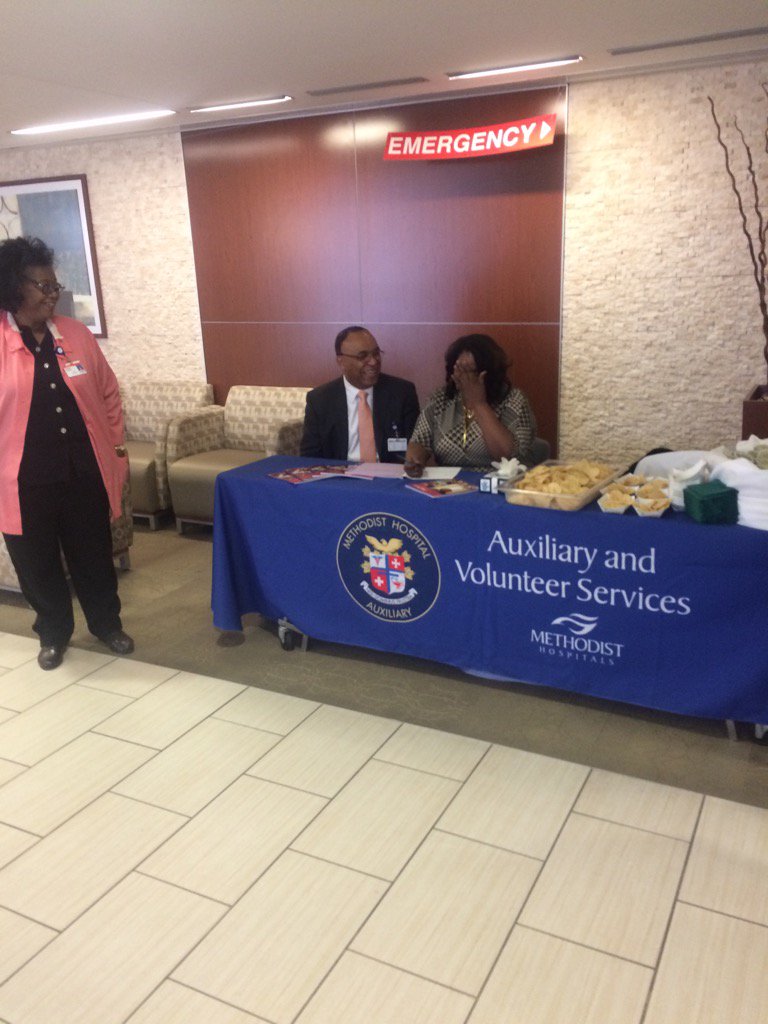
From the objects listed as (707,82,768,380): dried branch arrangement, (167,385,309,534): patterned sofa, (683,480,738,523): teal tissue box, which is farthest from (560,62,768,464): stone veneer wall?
(683,480,738,523): teal tissue box

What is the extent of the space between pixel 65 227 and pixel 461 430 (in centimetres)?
454

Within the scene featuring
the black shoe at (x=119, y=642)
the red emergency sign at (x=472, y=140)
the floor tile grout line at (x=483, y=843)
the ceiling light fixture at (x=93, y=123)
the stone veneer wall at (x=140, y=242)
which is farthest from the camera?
the stone veneer wall at (x=140, y=242)

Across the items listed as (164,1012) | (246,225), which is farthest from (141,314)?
(164,1012)

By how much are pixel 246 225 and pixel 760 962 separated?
5394 millimetres

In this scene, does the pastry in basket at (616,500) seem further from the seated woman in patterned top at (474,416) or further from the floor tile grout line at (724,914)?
the floor tile grout line at (724,914)

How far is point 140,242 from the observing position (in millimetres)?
6391

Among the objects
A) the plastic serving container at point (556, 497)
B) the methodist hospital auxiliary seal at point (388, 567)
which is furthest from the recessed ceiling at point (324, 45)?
the methodist hospital auxiliary seal at point (388, 567)

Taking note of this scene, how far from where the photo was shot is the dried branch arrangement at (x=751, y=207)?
14.3 feet

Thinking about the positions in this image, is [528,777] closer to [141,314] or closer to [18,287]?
[18,287]

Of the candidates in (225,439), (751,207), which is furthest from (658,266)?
(225,439)

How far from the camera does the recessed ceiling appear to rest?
3346 millimetres

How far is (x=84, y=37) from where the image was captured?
360 centimetres

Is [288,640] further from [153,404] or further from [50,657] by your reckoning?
[153,404]

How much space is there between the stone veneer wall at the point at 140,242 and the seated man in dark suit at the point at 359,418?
8.59 feet
